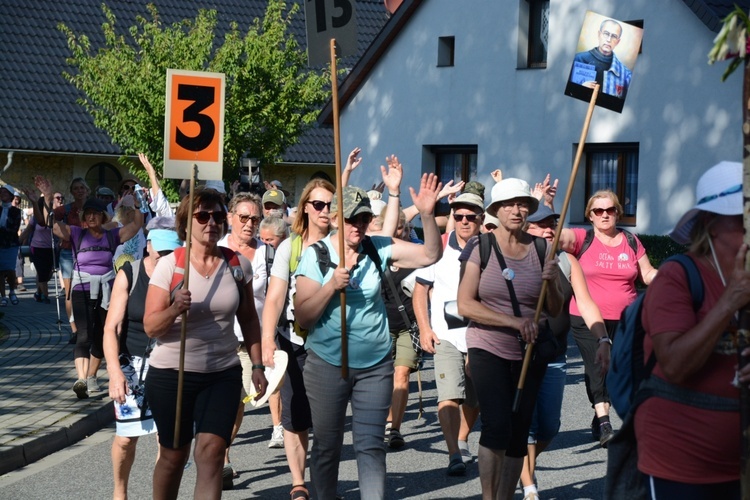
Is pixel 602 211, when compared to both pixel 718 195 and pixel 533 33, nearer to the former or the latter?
pixel 718 195

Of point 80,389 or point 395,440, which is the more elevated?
point 80,389

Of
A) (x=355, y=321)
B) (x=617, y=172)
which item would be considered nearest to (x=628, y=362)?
Answer: (x=355, y=321)

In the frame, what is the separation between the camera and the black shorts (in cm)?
583

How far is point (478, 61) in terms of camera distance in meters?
26.4

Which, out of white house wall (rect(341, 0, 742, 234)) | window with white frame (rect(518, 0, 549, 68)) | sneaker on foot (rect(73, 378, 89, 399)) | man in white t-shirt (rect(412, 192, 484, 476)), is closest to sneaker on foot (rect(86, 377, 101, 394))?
sneaker on foot (rect(73, 378, 89, 399))

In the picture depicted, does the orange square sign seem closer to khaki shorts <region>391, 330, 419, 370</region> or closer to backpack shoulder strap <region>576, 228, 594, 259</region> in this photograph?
khaki shorts <region>391, 330, 419, 370</region>

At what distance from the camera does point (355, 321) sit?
612cm

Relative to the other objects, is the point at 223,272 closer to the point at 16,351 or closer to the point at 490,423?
the point at 490,423

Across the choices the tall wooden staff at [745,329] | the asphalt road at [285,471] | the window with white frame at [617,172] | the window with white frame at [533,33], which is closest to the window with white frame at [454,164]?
the window with white frame at [533,33]

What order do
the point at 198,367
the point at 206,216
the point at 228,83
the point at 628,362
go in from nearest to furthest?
the point at 628,362 → the point at 198,367 → the point at 206,216 → the point at 228,83

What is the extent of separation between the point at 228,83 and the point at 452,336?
21225 mm

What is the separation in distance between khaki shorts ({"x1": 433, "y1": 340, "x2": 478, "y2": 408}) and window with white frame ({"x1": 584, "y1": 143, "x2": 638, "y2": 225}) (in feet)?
51.6

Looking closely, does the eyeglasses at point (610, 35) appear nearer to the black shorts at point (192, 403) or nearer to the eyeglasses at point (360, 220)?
the eyeglasses at point (360, 220)

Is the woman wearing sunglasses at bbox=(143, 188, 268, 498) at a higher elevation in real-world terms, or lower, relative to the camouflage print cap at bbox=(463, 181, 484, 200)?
lower
